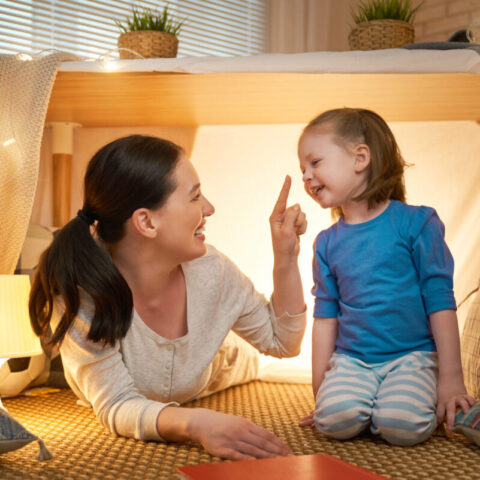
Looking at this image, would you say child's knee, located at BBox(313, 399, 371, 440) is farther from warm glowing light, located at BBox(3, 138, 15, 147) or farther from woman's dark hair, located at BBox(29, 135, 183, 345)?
warm glowing light, located at BBox(3, 138, 15, 147)

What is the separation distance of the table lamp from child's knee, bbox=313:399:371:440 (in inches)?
18.8

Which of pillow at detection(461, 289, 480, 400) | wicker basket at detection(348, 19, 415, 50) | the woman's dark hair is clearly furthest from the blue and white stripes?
wicker basket at detection(348, 19, 415, 50)

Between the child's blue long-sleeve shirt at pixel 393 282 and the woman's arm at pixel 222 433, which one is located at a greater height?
the child's blue long-sleeve shirt at pixel 393 282

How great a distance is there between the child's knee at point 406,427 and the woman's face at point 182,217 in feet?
1.25

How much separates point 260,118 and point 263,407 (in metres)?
0.72

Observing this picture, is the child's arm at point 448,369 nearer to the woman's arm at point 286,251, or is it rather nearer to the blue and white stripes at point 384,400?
the blue and white stripes at point 384,400

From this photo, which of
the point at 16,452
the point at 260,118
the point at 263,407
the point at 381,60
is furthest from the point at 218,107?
the point at 16,452

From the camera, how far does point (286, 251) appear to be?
3.37 feet

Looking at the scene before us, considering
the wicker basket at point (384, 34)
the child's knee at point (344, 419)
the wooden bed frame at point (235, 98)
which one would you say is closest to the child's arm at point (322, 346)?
the child's knee at point (344, 419)

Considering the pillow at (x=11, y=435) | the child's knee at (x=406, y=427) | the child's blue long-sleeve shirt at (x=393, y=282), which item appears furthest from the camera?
the child's blue long-sleeve shirt at (x=393, y=282)

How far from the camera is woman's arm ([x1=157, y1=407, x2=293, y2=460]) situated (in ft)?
2.61

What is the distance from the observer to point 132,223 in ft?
3.25

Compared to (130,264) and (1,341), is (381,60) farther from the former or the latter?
(1,341)

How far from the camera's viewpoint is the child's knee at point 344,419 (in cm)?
93
